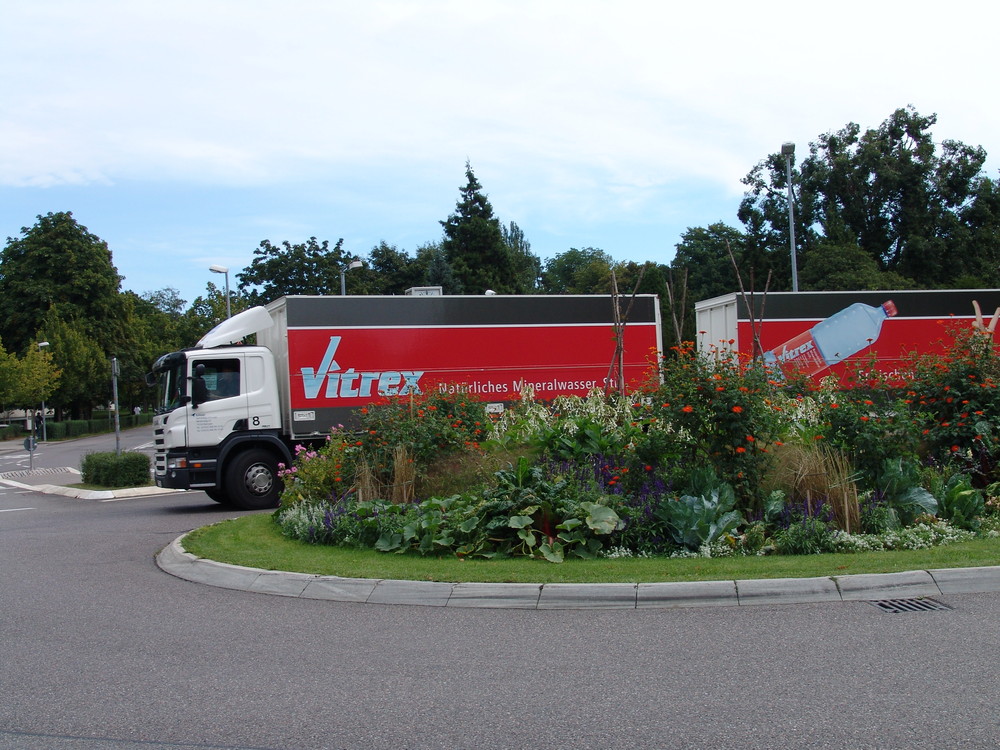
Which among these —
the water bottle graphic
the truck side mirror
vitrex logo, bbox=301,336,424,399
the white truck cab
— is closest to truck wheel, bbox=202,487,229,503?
the white truck cab

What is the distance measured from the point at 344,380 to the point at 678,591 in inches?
396

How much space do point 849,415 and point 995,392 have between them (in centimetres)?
212

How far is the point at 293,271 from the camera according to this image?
48500 millimetres

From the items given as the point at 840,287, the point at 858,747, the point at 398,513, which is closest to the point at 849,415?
the point at 398,513

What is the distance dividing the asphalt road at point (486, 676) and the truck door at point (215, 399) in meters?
Result: 7.27

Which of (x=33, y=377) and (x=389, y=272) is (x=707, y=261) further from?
(x=33, y=377)

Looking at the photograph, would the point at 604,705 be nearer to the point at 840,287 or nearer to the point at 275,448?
the point at 275,448

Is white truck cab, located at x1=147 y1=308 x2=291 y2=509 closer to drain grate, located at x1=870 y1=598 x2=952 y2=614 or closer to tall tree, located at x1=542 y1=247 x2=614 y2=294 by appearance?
drain grate, located at x1=870 y1=598 x2=952 y2=614

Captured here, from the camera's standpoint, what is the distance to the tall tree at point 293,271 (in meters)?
48.5

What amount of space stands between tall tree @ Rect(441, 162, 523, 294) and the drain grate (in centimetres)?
5030

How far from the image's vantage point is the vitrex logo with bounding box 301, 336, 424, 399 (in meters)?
16.0

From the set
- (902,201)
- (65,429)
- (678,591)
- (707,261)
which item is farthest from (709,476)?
(65,429)

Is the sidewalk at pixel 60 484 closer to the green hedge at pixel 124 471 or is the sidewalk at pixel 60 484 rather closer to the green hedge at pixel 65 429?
the green hedge at pixel 124 471

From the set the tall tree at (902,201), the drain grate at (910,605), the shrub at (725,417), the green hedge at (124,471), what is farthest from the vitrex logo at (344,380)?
the tall tree at (902,201)
